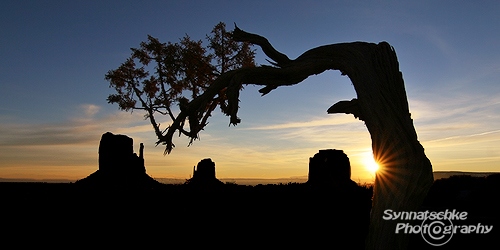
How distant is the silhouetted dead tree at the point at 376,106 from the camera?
786 centimetres

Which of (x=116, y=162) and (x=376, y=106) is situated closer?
(x=376, y=106)

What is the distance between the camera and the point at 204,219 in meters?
12.2

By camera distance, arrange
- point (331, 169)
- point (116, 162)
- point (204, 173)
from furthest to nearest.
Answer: point (204, 173) → point (116, 162) → point (331, 169)

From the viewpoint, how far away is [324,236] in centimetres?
1187

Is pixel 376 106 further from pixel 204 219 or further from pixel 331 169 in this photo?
pixel 331 169

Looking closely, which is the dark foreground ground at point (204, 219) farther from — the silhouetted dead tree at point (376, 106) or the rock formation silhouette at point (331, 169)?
the rock formation silhouette at point (331, 169)

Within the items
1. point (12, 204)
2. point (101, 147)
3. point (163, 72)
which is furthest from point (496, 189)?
point (163, 72)

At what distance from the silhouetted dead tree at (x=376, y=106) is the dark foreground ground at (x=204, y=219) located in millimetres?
3486

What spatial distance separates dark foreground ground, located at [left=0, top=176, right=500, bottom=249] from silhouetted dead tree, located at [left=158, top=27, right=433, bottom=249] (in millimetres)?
3486

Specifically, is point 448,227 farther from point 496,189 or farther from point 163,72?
point 163,72

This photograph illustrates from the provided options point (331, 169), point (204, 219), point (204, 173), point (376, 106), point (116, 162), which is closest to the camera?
point (376, 106)

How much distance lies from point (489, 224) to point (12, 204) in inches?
544

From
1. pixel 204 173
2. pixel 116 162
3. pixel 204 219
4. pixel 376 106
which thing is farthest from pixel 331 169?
pixel 376 106

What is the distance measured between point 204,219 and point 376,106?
6196 mm
